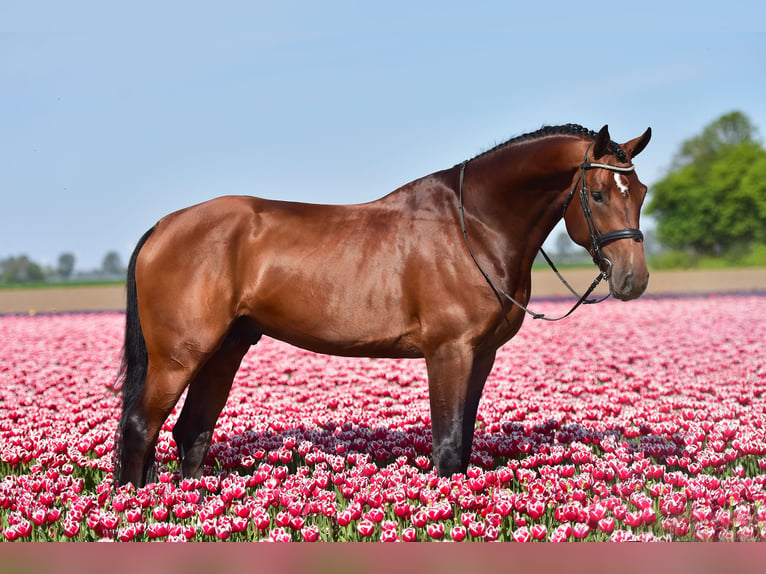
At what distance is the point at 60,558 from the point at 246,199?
245cm

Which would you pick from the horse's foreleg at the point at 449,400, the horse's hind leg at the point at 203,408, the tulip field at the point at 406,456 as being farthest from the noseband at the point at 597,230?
the horse's hind leg at the point at 203,408

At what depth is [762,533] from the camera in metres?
3.58

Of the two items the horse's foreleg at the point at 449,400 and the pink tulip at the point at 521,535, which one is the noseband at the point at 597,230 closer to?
the horse's foreleg at the point at 449,400

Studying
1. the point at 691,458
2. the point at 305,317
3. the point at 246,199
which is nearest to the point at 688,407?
the point at 691,458

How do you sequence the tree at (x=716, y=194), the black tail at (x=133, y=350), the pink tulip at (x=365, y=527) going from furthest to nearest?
the tree at (x=716, y=194) → the black tail at (x=133, y=350) → the pink tulip at (x=365, y=527)

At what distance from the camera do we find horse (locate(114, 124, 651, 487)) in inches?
168

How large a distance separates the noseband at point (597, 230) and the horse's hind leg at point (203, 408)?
2.32 m

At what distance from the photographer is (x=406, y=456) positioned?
4.98 m

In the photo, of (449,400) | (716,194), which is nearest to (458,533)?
(449,400)

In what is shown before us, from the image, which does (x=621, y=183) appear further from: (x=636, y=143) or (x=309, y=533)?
(x=309, y=533)

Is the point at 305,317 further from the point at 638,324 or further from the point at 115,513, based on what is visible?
the point at 638,324

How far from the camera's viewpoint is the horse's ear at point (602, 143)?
3996mm

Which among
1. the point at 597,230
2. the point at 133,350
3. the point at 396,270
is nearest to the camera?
the point at 597,230

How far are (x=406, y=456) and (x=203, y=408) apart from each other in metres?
1.42
